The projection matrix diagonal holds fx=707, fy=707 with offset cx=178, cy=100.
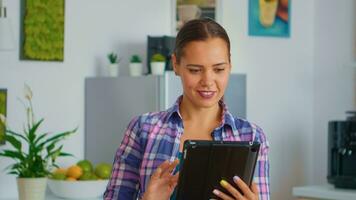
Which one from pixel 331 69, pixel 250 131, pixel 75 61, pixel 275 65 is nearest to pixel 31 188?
pixel 75 61

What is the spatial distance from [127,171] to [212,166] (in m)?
0.21

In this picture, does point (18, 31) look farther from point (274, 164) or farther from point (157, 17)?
point (274, 164)

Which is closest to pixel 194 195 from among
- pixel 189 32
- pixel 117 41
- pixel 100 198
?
pixel 189 32

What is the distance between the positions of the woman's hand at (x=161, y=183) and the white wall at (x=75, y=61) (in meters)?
1.93

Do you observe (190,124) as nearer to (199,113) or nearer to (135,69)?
(199,113)

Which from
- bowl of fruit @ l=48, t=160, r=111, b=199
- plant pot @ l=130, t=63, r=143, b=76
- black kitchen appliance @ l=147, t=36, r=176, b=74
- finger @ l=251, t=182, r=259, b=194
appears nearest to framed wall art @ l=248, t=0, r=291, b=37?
black kitchen appliance @ l=147, t=36, r=176, b=74

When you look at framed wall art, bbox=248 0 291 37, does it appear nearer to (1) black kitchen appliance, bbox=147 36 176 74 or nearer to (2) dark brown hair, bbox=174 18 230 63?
(1) black kitchen appliance, bbox=147 36 176 74

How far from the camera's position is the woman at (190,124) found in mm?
1421

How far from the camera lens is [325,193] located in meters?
3.59

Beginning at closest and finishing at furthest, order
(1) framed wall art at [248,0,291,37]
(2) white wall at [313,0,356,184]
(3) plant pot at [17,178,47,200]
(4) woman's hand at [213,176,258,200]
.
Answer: (4) woman's hand at [213,176,258,200] < (3) plant pot at [17,178,47,200] < (1) framed wall art at [248,0,291,37] < (2) white wall at [313,0,356,184]

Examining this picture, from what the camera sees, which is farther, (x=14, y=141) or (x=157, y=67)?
(x=157, y=67)

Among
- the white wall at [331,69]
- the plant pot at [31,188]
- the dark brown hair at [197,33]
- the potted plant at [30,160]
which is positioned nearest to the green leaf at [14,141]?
the potted plant at [30,160]

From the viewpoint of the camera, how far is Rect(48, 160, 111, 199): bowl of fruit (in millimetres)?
3008

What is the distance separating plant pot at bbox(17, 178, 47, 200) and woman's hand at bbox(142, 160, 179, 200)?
1618mm
